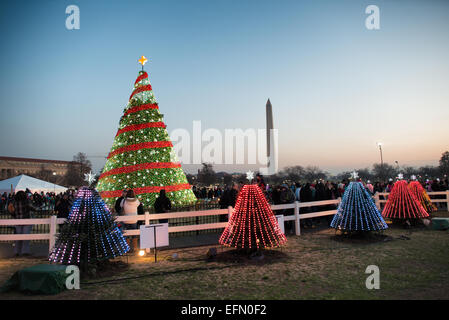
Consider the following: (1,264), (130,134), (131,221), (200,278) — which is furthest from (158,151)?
(200,278)

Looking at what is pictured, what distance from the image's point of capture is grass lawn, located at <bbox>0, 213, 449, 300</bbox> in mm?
5449

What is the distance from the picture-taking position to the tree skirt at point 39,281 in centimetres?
558

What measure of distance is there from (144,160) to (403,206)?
486 inches

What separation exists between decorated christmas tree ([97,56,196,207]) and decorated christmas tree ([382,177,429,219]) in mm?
9922

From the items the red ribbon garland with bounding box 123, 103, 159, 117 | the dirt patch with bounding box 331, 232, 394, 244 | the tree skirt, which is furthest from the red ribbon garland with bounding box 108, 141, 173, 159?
the tree skirt

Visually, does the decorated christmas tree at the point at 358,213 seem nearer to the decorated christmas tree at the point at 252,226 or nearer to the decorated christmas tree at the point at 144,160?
the decorated christmas tree at the point at 252,226

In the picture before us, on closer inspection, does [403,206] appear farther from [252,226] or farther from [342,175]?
[342,175]

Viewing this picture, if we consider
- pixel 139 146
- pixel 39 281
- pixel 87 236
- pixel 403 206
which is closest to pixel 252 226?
pixel 87 236

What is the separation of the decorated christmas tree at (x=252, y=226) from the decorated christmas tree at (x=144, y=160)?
7.55m

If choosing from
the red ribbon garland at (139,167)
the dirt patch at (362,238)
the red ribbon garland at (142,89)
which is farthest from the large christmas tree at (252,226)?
the red ribbon garland at (142,89)

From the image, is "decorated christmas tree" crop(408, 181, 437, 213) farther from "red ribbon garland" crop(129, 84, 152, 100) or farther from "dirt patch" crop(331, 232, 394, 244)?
"red ribbon garland" crop(129, 84, 152, 100)

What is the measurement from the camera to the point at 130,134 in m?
16.2
